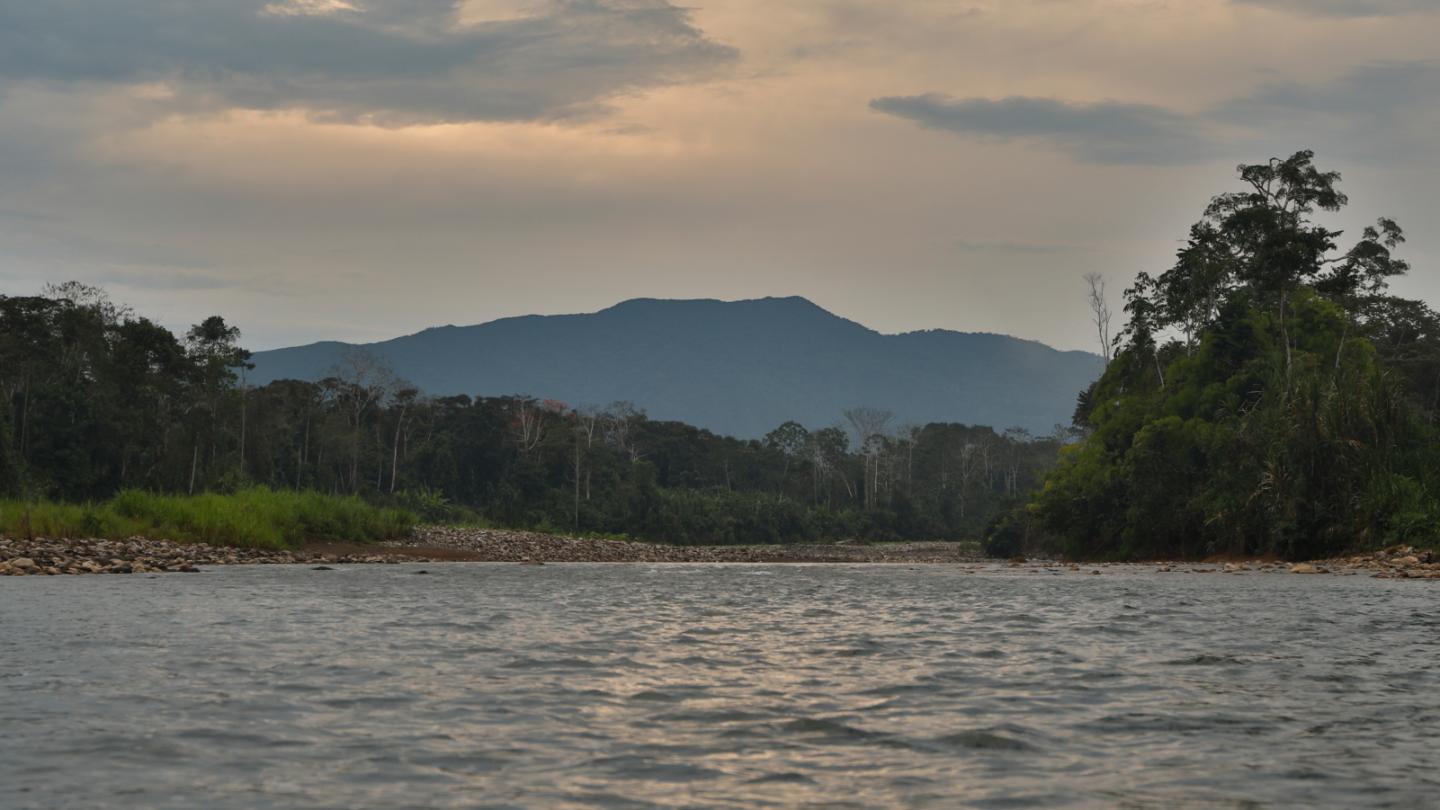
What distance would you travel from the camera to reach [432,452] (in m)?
98.5

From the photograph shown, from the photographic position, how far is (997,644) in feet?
47.3

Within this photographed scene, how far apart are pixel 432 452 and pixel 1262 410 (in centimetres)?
6569

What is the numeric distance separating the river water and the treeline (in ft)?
157

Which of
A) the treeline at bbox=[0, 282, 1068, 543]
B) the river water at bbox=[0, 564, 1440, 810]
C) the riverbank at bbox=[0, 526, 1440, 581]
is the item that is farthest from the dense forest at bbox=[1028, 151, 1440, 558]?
the river water at bbox=[0, 564, 1440, 810]

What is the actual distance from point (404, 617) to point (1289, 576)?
24.3 metres

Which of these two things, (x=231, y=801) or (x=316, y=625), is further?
(x=316, y=625)

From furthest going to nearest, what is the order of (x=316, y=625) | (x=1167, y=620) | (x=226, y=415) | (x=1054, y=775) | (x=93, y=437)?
(x=226, y=415) → (x=93, y=437) → (x=1167, y=620) → (x=316, y=625) → (x=1054, y=775)

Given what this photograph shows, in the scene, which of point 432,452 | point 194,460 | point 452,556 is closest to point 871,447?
point 432,452

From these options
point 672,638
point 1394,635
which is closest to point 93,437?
point 672,638

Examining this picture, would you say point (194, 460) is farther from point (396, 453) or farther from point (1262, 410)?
point (1262, 410)

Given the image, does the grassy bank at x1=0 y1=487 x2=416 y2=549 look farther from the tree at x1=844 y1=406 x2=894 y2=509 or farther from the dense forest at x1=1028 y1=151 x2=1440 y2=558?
the tree at x1=844 y1=406 x2=894 y2=509

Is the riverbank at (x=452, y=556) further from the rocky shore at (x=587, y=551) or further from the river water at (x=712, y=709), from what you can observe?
the river water at (x=712, y=709)

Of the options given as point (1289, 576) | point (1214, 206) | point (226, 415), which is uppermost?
point (1214, 206)

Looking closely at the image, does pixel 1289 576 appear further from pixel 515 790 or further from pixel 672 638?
pixel 515 790
